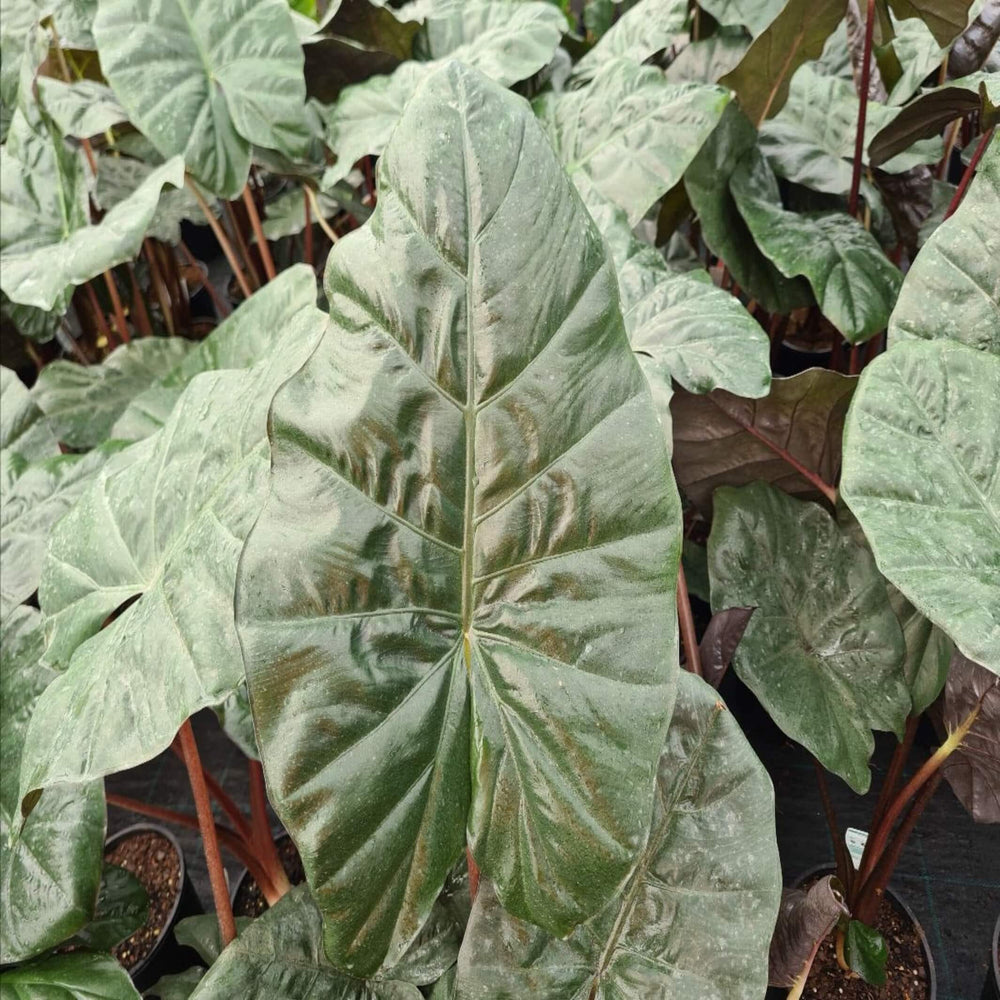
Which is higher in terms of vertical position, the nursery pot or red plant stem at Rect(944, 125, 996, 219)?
red plant stem at Rect(944, 125, 996, 219)

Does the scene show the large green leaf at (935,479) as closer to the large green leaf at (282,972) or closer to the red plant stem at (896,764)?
the red plant stem at (896,764)

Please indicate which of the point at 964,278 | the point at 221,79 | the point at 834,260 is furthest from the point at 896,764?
the point at 221,79

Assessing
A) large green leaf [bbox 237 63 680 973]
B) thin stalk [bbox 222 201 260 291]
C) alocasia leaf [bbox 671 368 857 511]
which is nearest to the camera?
large green leaf [bbox 237 63 680 973]

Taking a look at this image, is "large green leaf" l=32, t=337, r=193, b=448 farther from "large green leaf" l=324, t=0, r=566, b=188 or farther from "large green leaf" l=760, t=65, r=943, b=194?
"large green leaf" l=760, t=65, r=943, b=194

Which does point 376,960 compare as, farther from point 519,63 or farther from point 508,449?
point 519,63

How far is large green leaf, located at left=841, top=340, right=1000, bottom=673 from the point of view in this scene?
1.77 feet

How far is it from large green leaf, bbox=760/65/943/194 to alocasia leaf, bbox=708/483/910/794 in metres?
0.63

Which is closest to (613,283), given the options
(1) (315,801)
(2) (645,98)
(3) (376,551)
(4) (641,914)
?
(3) (376,551)

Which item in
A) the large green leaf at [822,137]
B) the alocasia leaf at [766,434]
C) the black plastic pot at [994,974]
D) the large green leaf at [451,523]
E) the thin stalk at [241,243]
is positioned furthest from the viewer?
the thin stalk at [241,243]

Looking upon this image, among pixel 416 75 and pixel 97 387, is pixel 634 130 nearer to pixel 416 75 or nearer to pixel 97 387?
pixel 416 75

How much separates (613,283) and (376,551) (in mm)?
207

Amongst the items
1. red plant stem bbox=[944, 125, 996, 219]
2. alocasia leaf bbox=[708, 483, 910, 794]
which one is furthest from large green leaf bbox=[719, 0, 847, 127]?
alocasia leaf bbox=[708, 483, 910, 794]

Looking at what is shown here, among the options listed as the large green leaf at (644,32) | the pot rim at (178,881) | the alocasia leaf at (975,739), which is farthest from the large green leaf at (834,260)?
the pot rim at (178,881)

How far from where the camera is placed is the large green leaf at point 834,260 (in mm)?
1055
